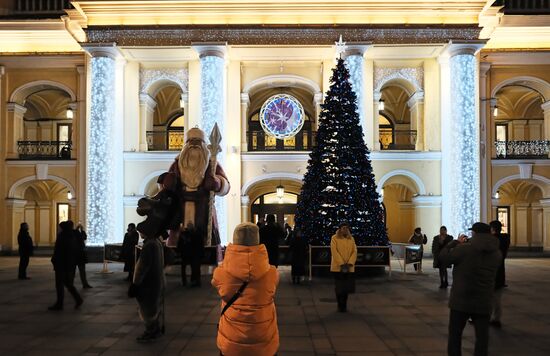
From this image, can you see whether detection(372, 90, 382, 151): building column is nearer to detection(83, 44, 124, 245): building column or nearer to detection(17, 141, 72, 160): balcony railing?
detection(83, 44, 124, 245): building column

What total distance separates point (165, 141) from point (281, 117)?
769 cm

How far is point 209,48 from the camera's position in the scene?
1030 inches

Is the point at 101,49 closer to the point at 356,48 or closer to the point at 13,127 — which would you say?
the point at 13,127

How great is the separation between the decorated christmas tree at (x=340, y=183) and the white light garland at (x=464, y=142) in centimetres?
935

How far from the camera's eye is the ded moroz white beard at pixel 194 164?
18.4m

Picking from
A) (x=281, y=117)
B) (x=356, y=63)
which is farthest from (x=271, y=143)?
(x=356, y=63)

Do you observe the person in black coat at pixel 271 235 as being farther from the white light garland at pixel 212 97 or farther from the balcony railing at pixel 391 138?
the balcony railing at pixel 391 138

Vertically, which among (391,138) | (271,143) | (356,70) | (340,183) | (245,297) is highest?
(356,70)

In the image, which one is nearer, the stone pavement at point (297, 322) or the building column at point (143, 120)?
the stone pavement at point (297, 322)

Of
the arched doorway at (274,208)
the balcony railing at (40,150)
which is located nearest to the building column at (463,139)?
the arched doorway at (274,208)

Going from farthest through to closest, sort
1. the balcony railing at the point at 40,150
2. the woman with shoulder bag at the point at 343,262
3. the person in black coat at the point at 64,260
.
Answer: the balcony railing at the point at 40,150 < the person in black coat at the point at 64,260 < the woman with shoulder bag at the point at 343,262

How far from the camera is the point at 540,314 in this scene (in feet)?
38.3

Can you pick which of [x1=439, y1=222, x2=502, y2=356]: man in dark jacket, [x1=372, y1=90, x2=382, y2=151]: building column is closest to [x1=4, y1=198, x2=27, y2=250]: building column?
[x1=372, y1=90, x2=382, y2=151]: building column

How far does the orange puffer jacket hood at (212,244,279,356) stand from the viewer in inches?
199
